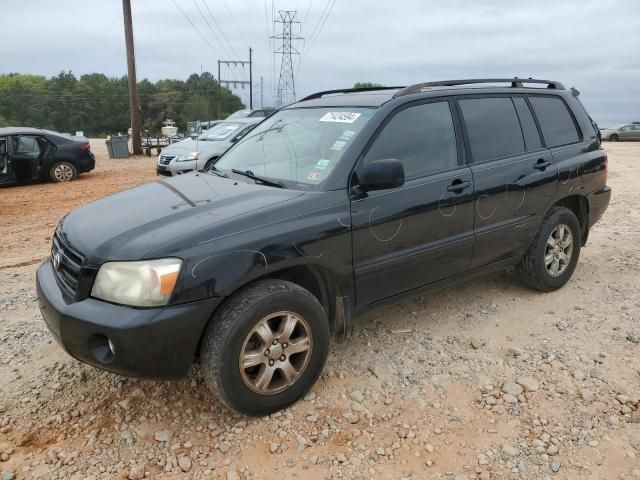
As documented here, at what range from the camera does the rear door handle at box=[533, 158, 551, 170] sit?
13.8 feet

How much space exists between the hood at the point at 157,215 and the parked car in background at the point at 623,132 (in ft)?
126

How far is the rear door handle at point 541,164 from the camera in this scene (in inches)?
166

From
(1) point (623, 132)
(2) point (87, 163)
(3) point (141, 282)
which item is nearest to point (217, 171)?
(3) point (141, 282)

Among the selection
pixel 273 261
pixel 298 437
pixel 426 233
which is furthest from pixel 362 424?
pixel 426 233

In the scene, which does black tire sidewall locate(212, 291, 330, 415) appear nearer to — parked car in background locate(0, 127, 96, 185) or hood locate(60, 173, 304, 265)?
hood locate(60, 173, 304, 265)

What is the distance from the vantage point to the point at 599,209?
489 cm

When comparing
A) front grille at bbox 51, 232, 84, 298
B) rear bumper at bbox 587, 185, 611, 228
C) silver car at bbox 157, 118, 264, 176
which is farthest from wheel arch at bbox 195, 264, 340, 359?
silver car at bbox 157, 118, 264, 176

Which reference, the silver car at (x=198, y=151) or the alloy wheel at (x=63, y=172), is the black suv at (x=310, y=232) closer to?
the silver car at (x=198, y=151)

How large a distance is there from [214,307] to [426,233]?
1.55 metres

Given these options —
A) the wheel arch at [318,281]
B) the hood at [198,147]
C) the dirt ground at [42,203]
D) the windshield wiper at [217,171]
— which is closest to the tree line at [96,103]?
the dirt ground at [42,203]

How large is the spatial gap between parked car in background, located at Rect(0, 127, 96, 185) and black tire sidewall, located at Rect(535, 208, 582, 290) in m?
11.4

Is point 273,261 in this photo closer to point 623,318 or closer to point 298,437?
point 298,437

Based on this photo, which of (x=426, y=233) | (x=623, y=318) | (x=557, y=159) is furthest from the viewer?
(x=557, y=159)

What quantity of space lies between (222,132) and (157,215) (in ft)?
35.8
